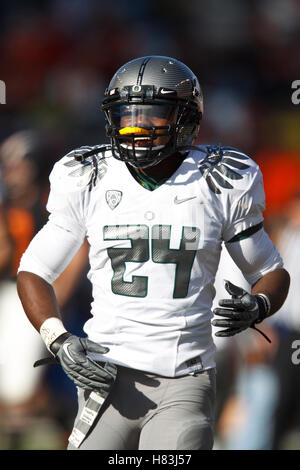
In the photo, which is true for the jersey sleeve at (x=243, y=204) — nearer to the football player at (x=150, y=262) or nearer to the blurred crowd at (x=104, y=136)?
the football player at (x=150, y=262)

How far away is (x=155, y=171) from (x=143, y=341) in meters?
0.62

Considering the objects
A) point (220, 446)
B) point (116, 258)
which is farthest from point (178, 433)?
point (220, 446)

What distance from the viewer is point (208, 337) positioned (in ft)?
8.81

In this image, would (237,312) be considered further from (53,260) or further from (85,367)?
(53,260)

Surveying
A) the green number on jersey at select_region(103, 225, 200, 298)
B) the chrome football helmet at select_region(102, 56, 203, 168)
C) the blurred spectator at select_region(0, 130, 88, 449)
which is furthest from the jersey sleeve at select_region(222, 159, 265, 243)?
the blurred spectator at select_region(0, 130, 88, 449)

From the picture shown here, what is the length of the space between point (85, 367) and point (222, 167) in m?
0.85

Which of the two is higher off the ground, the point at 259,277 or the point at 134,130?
the point at 134,130

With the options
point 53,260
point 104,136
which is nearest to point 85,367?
point 53,260

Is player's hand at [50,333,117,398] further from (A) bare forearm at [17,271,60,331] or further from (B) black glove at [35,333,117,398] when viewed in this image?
(A) bare forearm at [17,271,60,331]

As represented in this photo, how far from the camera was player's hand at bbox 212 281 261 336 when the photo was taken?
248 centimetres

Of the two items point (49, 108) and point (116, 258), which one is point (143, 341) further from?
point (49, 108)

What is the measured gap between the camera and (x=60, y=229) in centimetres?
273

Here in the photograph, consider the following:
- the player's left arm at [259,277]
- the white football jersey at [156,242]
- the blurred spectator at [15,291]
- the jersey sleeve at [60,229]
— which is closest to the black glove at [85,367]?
the white football jersey at [156,242]

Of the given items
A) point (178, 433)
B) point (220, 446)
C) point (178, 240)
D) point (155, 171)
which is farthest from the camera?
point (220, 446)
